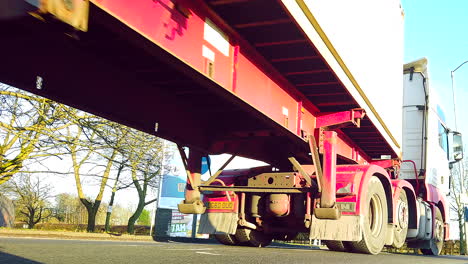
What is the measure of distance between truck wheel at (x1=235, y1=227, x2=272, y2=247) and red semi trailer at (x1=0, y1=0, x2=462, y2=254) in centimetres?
3

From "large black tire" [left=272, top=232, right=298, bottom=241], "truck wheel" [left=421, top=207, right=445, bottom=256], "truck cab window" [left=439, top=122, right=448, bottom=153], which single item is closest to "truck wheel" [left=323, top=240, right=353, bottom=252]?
"large black tire" [left=272, top=232, right=298, bottom=241]

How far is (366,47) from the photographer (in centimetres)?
721

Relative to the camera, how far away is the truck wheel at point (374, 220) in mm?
7065

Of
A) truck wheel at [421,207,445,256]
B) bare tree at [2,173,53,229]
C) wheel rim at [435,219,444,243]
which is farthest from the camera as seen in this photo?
bare tree at [2,173,53,229]

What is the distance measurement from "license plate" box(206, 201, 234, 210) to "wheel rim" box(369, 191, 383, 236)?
2.50 meters

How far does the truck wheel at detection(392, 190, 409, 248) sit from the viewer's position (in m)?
8.47

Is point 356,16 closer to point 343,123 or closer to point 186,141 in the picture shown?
point 343,123

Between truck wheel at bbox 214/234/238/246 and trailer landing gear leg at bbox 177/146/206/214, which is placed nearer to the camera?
trailer landing gear leg at bbox 177/146/206/214

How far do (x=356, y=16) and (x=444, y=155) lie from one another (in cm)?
675

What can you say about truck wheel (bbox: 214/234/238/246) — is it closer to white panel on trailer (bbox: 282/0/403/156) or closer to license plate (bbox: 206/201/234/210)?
license plate (bbox: 206/201/234/210)

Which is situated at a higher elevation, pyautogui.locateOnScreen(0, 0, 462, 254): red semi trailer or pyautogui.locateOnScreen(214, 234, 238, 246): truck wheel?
pyautogui.locateOnScreen(0, 0, 462, 254): red semi trailer

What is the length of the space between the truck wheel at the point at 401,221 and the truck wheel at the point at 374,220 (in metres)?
0.68

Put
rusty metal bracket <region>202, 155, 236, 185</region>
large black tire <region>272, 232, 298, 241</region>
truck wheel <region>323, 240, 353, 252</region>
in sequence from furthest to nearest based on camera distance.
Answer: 1. large black tire <region>272, 232, 298, 241</region>
2. rusty metal bracket <region>202, 155, 236, 185</region>
3. truck wheel <region>323, 240, 353, 252</region>

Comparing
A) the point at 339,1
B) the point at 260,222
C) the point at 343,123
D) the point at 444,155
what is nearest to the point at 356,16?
the point at 339,1
